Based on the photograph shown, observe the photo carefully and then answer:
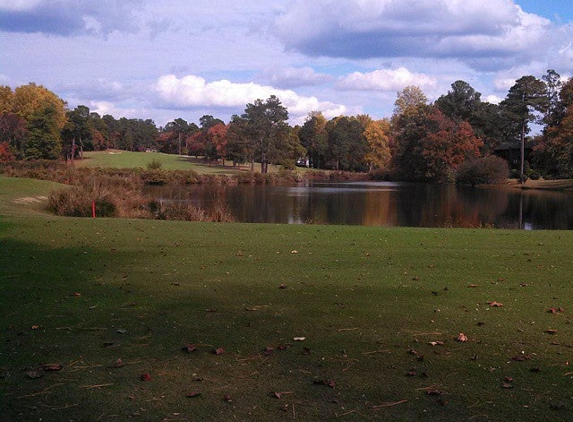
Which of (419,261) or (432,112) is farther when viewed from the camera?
(432,112)

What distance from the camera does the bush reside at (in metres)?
72.4

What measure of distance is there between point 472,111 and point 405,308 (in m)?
81.5

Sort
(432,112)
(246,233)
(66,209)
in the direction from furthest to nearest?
(432,112) < (66,209) < (246,233)

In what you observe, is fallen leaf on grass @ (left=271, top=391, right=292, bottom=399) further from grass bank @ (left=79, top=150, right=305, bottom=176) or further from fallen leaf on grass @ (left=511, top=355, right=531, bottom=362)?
grass bank @ (left=79, top=150, right=305, bottom=176)

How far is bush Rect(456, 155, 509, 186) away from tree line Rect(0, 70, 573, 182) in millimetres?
516

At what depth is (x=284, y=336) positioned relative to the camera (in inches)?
226

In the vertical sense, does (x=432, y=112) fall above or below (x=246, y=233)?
above

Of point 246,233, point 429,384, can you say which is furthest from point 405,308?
point 246,233

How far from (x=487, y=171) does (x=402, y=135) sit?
17.4 metres

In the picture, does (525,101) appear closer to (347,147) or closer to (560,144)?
(560,144)

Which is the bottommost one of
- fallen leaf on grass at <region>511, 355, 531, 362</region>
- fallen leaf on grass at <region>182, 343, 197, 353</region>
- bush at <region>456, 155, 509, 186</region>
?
fallen leaf on grass at <region>182, 343, 197, 353</region>

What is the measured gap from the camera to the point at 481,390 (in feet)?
14.8

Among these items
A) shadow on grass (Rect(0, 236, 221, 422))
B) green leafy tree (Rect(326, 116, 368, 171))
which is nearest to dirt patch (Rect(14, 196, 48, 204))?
shadow on grass (Rect(0, 236, 221, 422))

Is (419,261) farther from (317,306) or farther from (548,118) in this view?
(548,118)
